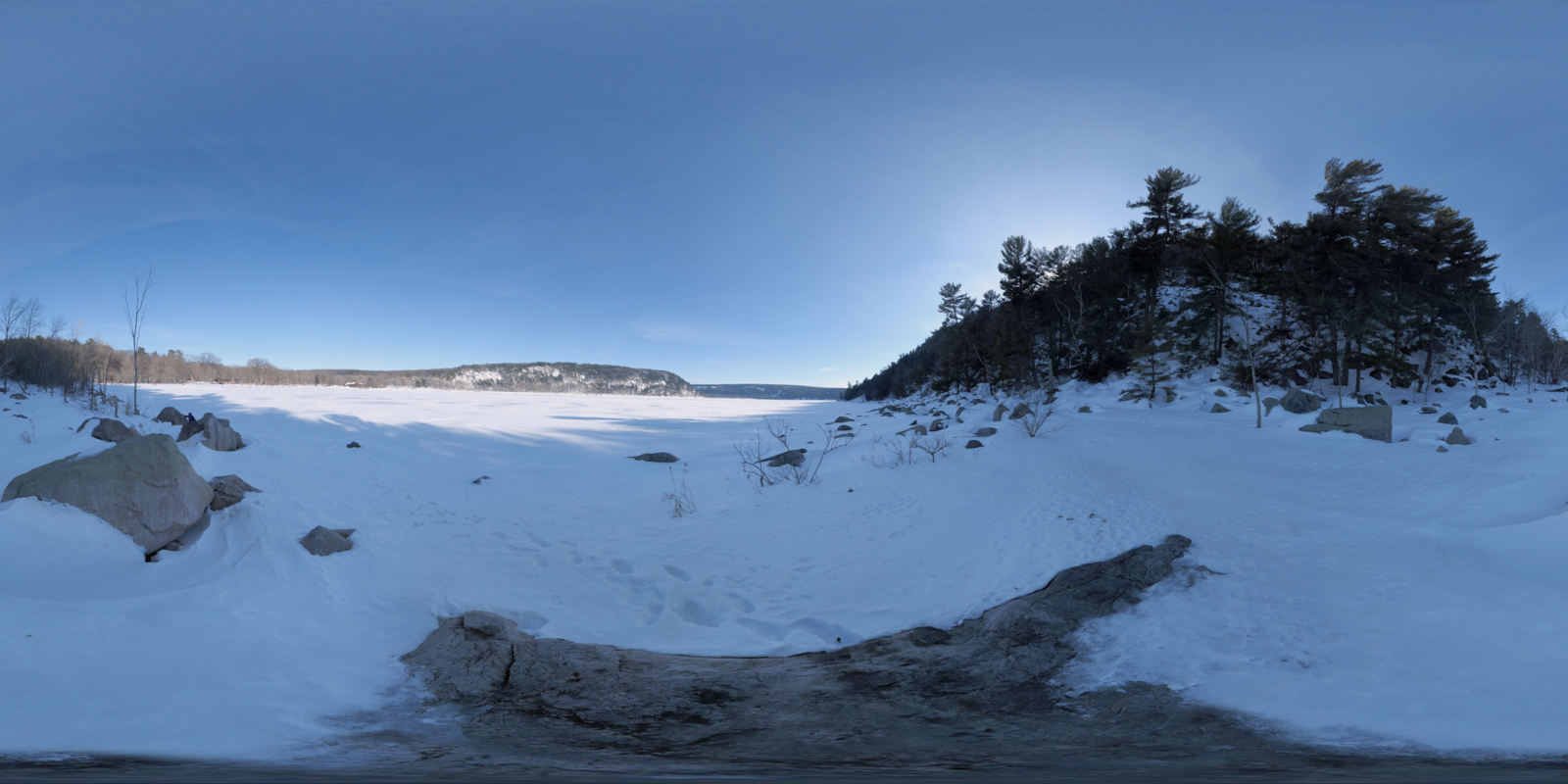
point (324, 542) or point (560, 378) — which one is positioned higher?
point (560, 378)

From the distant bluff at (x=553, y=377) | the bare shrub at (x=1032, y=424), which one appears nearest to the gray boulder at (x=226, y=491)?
the bare shrub at (x=1032, y=424)

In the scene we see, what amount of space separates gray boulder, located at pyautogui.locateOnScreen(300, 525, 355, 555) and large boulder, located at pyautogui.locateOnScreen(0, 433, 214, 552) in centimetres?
138

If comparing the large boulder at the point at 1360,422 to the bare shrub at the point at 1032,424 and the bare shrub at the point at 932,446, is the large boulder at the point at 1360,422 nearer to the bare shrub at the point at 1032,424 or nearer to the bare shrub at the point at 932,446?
the bare shrub at the point at 1032,424

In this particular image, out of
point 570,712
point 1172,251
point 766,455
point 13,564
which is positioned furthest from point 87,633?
point 1172,251

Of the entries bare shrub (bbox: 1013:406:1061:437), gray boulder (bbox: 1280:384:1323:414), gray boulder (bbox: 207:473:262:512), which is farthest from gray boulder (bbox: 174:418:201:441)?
gray boulder (bbox: 1280:384:1323:414)

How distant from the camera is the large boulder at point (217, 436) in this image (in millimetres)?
9875

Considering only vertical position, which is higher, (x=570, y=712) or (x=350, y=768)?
(x=350, y=768)

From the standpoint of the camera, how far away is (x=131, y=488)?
6.50 metres

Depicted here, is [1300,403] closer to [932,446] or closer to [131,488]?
[932,446]

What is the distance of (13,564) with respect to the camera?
541 centimetres

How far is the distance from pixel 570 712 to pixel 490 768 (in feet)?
3.43

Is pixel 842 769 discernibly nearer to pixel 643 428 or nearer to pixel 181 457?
pixel 181 457

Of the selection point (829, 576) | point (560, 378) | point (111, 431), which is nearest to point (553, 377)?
point (560, 378)

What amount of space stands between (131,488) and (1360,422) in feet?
77.1
